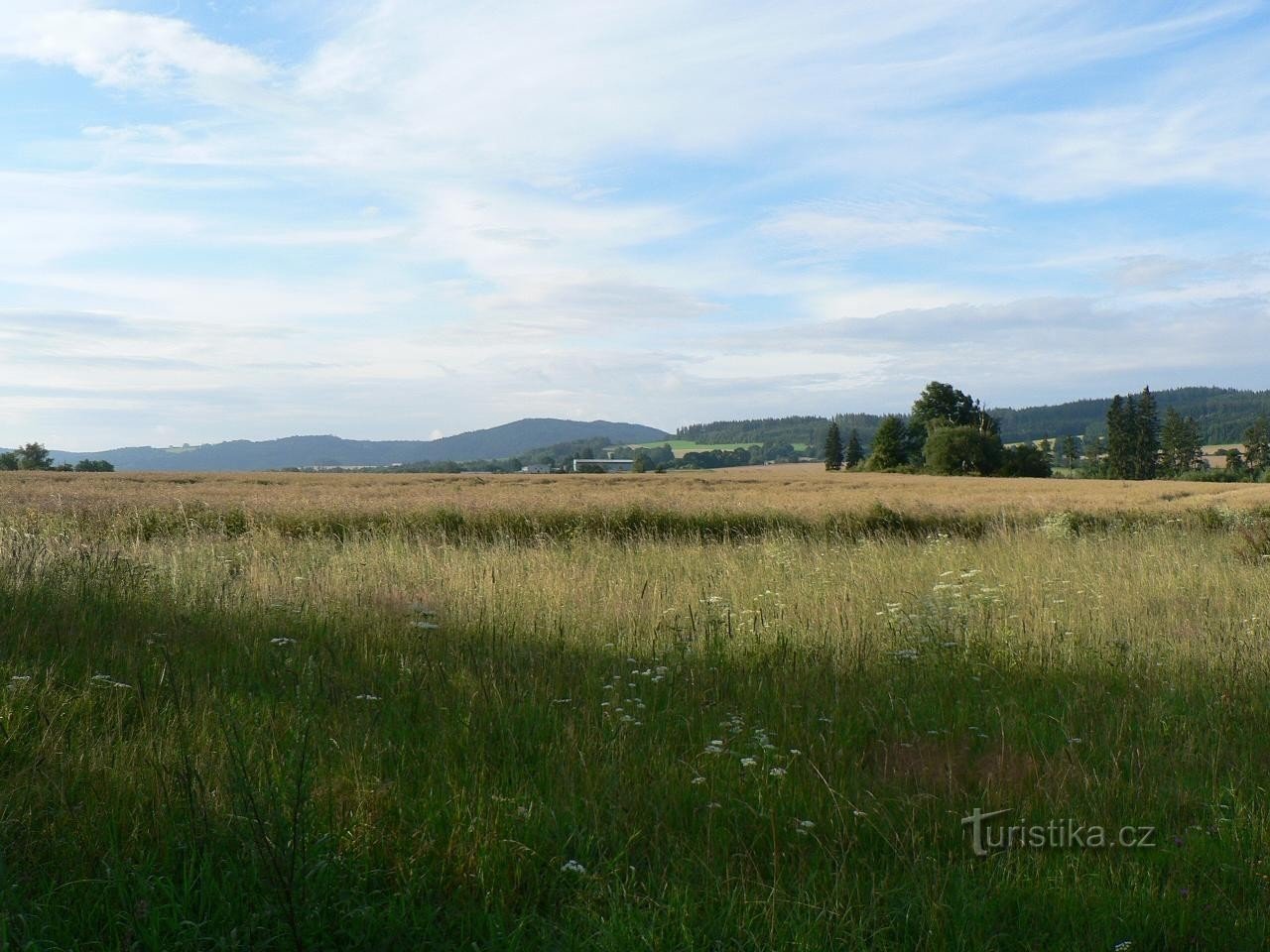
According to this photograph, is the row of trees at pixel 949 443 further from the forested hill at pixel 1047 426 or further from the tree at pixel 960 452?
the forested hill at pixel 1047 426

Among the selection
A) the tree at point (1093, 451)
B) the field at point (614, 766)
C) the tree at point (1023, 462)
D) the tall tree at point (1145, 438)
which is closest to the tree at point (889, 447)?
the tree at point (1023, 462)

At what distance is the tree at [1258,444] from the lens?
112250mm

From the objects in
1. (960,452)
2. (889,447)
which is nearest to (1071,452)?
(889,447)

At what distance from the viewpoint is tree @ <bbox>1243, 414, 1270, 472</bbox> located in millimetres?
112250

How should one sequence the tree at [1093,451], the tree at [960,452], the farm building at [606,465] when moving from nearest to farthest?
1. the tree at [960,452]
2. the farm building at [606,465]
3. the tree at [1093,451]

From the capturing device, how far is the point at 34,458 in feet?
277

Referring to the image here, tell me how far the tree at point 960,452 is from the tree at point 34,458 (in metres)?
85.4

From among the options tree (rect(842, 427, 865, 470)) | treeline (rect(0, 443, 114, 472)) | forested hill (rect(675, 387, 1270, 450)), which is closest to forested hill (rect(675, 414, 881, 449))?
forested hill (rect(675, 387, 1270, 450))

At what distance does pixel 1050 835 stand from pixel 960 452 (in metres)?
92.9

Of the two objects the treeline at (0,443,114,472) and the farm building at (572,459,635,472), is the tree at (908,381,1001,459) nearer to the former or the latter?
the farm building at (572,459,635,472)

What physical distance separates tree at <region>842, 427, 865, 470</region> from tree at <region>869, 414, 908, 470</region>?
58.6ft

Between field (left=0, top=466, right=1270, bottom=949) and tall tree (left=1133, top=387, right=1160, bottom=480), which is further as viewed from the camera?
tall tree (left=1133, top=387, right=1160, bottom=480)

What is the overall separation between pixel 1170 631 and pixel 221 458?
195 metres

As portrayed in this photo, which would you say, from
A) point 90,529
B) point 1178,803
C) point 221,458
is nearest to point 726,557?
point 1178,803
